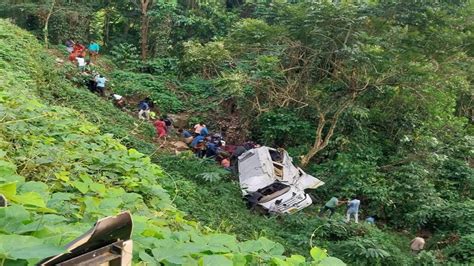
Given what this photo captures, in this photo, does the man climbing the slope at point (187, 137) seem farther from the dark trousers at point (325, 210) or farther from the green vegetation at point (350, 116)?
the dark trousers at point (325, 210)

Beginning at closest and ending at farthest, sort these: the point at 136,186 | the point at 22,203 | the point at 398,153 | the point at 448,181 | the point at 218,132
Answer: the point at 22,203 → the point at 136,186 → the point at 448,181 → the point at 398,153 → the point at 218,132

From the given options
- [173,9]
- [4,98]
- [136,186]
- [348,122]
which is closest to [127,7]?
[173,9]

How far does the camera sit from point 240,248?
2082 millimetres

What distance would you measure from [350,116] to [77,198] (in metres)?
11.0

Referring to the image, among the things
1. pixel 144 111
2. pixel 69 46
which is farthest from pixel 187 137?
pixel 69 46

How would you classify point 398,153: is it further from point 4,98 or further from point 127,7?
point 127,7

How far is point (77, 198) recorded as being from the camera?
8.59 ft

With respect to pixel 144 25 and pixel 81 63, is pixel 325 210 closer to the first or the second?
pixel 81 63

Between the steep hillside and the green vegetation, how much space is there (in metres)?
3.82

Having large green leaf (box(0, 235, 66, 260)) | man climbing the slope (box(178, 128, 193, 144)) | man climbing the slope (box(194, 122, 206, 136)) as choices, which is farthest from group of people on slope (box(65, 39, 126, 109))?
large green leaf (box(0, 235, 66, 260))

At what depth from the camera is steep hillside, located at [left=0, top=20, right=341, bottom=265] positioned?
5.32 feet

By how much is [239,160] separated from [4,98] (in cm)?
723

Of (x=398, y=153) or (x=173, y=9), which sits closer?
(x=398, y=153)

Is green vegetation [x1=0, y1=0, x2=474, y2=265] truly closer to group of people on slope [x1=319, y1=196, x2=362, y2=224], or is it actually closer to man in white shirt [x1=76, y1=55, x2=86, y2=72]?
group of people on slope [x1=319, y1=196, x2=362, y2=224]
